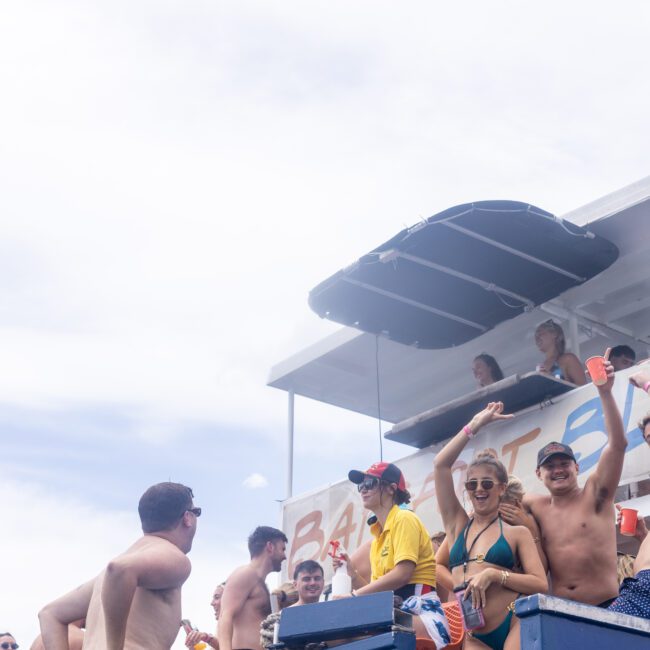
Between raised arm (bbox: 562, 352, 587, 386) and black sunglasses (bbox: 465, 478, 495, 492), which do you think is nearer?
black sunglasses (bbox: 465, 478, 495, 492)

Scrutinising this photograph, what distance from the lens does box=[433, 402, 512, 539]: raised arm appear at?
5.23 meters

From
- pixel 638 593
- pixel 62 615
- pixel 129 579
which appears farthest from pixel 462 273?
pixel 129 579

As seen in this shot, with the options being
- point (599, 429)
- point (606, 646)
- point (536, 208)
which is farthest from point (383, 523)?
point (536, 208)

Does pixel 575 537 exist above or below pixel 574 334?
below

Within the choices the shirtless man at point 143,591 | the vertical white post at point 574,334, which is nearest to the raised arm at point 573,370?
the vertical white post at point 574,334

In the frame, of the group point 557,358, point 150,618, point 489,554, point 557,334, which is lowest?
point 150,618

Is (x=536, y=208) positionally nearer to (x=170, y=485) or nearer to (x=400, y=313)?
(x=400, y=313)

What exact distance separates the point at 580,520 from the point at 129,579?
7.71 ft

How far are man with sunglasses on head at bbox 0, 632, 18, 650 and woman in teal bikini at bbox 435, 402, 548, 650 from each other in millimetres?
4668

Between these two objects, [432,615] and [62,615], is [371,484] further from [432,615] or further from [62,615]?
[62,615]

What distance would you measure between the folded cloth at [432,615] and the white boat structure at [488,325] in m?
3.24

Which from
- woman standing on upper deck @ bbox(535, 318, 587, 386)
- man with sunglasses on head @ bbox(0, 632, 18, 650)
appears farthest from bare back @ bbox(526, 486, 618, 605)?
man with sunglasses on head @ bbox(0, 632, 18, 650)

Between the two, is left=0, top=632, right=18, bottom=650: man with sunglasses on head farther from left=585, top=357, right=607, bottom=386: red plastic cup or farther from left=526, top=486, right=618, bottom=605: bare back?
left=585, top=357, right=607, bottom=386: red plastic cup

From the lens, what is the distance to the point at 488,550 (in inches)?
188
